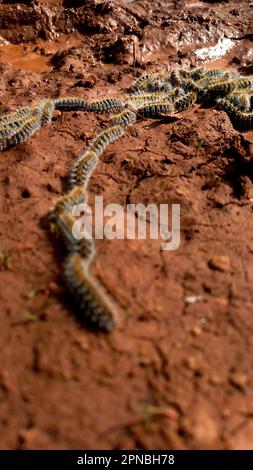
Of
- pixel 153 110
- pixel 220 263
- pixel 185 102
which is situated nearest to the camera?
pixel 220 263

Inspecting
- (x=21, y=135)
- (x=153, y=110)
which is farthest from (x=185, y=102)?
(x=21, y=135)

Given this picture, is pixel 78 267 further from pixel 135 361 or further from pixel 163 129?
pixel 163 129

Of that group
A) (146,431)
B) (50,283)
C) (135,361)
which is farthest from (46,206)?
(146,431)

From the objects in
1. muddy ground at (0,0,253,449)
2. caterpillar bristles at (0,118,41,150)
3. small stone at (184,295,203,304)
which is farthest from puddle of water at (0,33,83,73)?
small stone at (184,295,203,304)

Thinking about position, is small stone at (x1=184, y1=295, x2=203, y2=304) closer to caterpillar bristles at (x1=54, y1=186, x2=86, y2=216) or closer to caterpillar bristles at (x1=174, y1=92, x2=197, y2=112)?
caterpillar bristles at (x1=54, y1=186, x2=86, y2=216)

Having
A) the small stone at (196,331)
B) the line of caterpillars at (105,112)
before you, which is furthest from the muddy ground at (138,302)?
the line of caterpillars at (105,112)

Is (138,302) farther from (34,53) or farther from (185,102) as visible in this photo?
(34,53)
